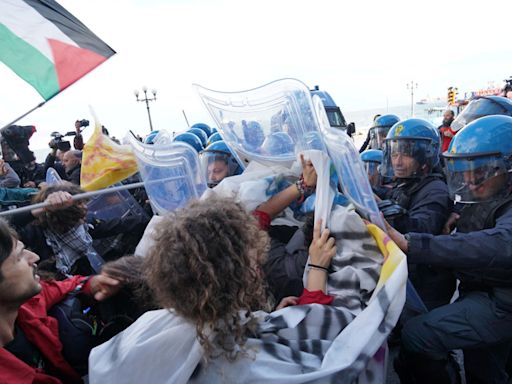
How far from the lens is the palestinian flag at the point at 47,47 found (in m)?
1.86

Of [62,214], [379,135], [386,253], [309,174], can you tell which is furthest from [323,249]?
[379,135]

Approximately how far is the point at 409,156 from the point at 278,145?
125 centimetres

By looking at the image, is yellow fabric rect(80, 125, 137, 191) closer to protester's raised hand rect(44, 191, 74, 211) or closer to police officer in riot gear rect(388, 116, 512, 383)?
protester's raised hand rect(44, 191, 74, 211)

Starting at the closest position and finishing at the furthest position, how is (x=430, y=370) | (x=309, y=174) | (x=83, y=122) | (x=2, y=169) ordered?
(x=309, y=174)
(x=430, y=370)
(x=2, y=169)
(x=83, y=122)

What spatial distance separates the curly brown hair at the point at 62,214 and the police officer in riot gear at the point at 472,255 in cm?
199

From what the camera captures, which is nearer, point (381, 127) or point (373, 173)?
point (373, 173)

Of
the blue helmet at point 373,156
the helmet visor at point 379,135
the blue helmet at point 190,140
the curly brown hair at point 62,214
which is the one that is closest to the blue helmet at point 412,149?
the blue helmet at point 373,156

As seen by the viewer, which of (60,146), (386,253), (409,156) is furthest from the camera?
(60,146)

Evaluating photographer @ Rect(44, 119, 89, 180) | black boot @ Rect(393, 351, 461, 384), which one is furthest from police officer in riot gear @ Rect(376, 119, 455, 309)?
photographer @ Rect(44, 119, 89, 180)

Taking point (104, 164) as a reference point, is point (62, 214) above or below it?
below

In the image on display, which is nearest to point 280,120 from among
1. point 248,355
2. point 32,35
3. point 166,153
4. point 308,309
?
point 166,153

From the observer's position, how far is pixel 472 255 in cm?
164

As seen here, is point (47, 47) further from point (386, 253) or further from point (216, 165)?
point (386, 253)

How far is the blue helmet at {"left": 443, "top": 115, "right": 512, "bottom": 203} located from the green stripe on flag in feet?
6.92
